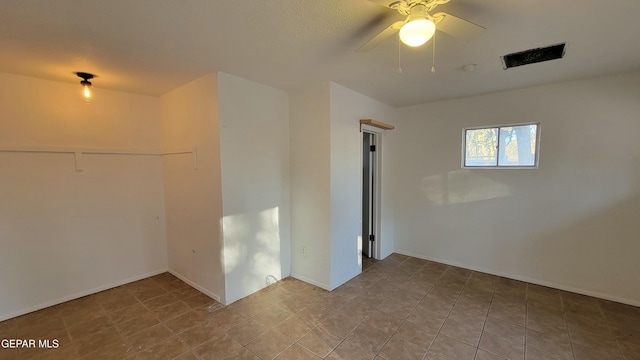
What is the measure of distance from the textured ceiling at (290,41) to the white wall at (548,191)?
0.38 meters

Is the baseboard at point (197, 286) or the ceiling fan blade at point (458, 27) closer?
the ceiling fan blade at point (458, 27)

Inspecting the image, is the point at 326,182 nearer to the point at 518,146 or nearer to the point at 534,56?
the point at 534,56

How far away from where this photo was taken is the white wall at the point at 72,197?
100 inches

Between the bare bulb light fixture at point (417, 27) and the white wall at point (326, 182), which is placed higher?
the bare bulb light fixture at point (417, 27)

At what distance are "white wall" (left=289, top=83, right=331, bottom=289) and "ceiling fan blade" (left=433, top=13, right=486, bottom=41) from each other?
5.19ft

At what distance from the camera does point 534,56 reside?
7.40 ft

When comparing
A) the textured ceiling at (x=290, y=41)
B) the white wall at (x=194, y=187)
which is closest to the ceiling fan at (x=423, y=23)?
the textured ceiling at (x=290, y=41)

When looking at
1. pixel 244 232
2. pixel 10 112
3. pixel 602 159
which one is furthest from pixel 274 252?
pixel 602 159

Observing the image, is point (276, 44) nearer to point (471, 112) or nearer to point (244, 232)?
point (244, 232)

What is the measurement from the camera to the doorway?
396 centimetres

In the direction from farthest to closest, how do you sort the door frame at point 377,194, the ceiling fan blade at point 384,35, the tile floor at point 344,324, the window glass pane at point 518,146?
the door frame at point 377,194 → the window glass pane at point 518,146 → the tile floor at point 344,324 → the ceiling fan blade at point 384,35

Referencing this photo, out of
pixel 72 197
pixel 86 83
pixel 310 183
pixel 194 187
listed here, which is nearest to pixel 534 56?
pixel 310 183

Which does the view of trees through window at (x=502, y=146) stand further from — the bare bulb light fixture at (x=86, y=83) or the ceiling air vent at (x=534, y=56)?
the bare bulb light fixture at (x=86, y=83)

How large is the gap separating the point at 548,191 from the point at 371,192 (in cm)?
220
